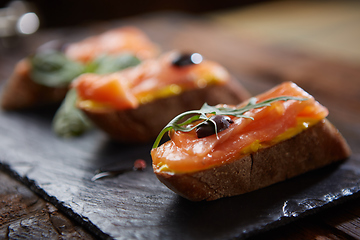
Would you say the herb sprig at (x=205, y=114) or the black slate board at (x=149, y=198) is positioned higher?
the herb sprig at (x=205, y=114)

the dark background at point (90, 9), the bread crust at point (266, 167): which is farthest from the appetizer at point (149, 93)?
the dark background at point (90, 9)

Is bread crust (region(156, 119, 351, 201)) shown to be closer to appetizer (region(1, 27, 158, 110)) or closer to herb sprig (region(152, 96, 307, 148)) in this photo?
herb sprig (region(152, 96, 307, 148))

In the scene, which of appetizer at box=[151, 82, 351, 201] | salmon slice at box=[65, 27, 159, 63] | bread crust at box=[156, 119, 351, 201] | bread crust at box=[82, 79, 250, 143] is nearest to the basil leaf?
salmon slice at box=[65, 27, 159, 63]

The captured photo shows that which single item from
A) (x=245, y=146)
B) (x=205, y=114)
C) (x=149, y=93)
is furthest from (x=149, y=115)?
(x=245, y=146)

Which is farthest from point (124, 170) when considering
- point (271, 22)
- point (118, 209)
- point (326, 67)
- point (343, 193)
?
point (271, 22)

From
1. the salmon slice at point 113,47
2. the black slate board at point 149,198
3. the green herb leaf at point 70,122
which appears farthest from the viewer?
→ the salmon slice at point 113,47

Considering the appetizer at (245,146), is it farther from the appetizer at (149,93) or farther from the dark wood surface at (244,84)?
the appetizer at (149,93)
